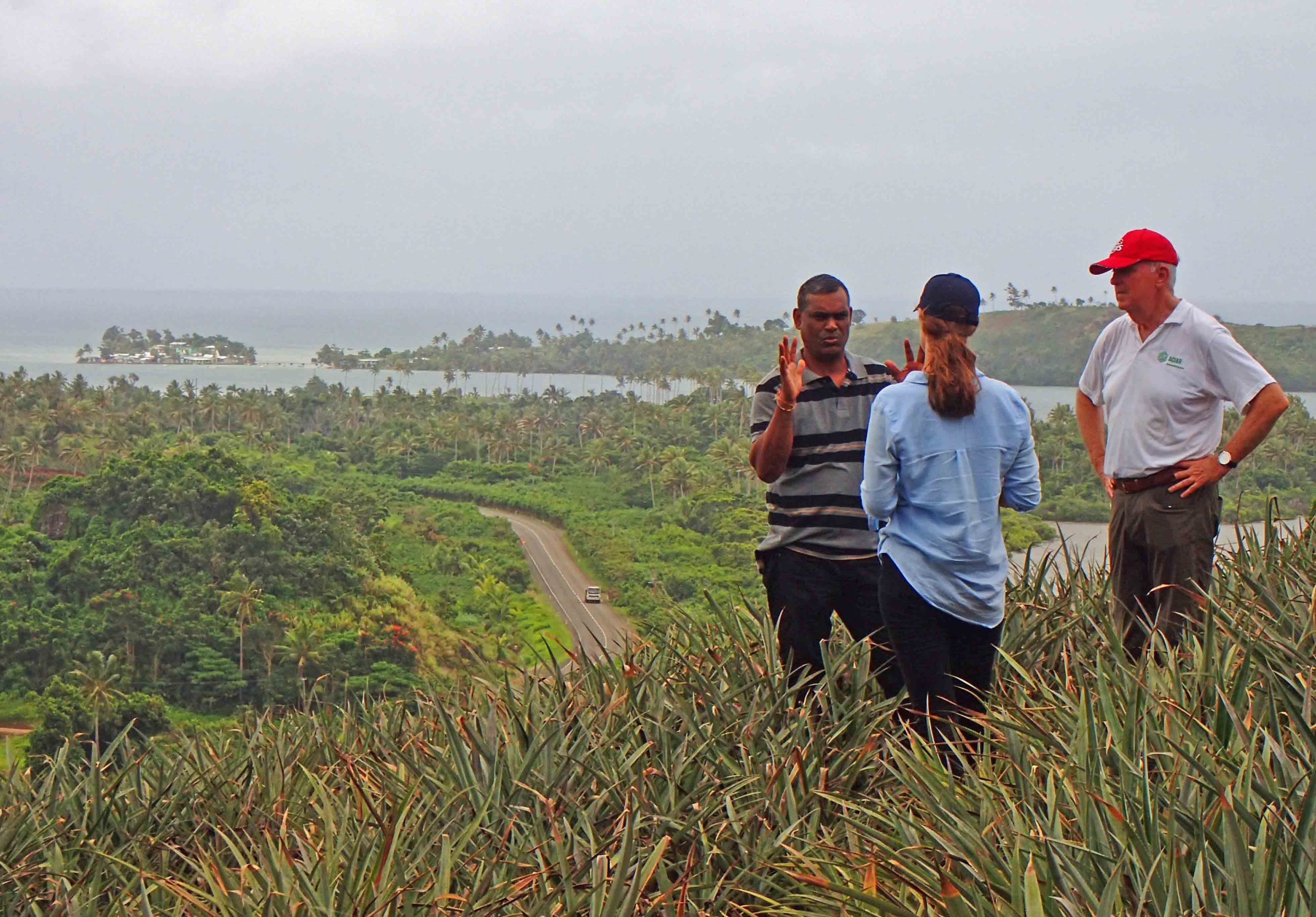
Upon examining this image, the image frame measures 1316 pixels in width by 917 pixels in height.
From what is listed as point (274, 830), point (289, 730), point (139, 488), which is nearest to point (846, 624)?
point (274, 830)

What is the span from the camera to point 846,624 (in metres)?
3.57

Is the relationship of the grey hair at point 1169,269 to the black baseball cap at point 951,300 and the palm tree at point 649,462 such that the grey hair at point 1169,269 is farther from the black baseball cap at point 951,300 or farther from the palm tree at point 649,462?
the palm tree at point 649,462

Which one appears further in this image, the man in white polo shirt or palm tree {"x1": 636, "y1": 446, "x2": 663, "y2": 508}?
palm tree {"x1": 636, "y1": 446, "x2": 663, "y2": 508}

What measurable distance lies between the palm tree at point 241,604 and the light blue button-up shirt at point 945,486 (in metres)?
53.1

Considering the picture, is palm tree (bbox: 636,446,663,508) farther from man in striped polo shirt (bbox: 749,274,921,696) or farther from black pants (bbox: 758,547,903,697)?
man in striped polo shirt (bbox: 749,274,921,696)

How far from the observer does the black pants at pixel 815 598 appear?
3418 mm

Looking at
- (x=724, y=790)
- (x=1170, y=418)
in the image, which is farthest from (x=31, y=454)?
(x=1170, y=418)

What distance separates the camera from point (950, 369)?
297 centimetres

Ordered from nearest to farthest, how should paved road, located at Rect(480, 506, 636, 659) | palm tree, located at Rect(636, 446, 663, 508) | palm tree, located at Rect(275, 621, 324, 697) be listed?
palm tree, located at Rect(275, 621, 324, 697) < paved road, located at Rect(480, 506, 636, 659) < palm tree, located at Rect(636, 446, 663, 508)

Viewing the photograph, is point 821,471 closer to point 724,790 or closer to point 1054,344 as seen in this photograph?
point 724,790

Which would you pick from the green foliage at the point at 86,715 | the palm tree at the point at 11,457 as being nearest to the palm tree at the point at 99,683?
the green foliage at the point at 86,715

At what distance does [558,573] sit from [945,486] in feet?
207

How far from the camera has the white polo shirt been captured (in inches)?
137

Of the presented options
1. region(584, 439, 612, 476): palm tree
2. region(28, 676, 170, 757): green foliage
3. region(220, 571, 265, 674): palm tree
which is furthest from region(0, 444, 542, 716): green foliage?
region(584, 439, 612, 476): palm tree
